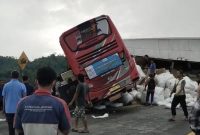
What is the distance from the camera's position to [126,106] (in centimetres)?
2045

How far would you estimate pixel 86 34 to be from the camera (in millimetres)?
18531

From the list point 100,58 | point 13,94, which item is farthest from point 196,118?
point 100,58

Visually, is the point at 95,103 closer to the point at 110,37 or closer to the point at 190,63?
the point at 110,37

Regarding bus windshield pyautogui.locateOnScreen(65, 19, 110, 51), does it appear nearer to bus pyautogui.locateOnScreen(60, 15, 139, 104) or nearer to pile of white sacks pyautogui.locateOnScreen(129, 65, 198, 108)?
bus pyautogui.locateOnScreen(60, 15, 139, 104)

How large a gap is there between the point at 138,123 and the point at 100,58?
3.78 m

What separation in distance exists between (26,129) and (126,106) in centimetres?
1491

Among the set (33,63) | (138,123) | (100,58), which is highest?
(100,58)

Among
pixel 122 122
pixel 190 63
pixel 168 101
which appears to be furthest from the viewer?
pixel 190 63

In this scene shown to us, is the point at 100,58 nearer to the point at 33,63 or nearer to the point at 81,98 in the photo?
the point at 81,98

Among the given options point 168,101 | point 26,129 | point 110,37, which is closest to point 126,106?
point 168,101

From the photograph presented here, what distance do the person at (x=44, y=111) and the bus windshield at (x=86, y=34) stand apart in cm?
1282

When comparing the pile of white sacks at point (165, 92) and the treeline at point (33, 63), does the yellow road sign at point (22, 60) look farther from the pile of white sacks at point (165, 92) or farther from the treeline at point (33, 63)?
the treeline at point (33, 63)

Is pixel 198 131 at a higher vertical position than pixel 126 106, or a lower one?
higher

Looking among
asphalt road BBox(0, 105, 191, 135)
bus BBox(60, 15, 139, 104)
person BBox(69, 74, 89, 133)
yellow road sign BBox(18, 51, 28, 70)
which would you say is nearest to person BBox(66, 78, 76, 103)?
bus BBox(60, 15, 139, 104)
